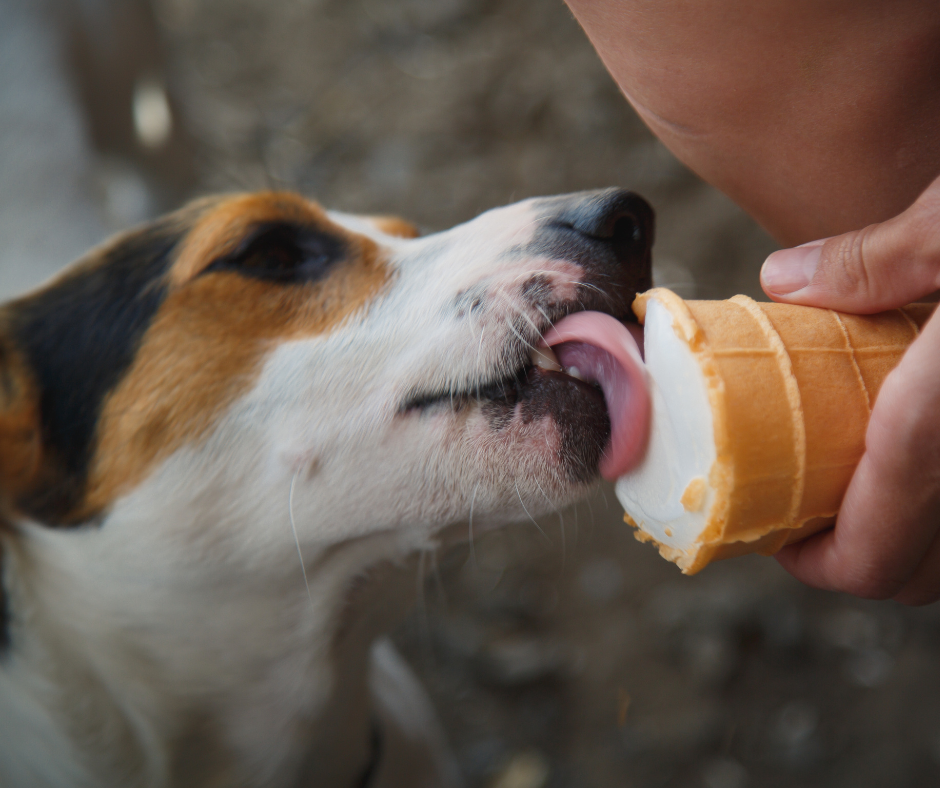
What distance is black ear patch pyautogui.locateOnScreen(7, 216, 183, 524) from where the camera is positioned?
1.05 meters

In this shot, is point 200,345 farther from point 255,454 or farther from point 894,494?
point 894,494

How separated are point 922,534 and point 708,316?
37cm

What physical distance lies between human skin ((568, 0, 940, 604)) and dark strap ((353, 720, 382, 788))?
89cm

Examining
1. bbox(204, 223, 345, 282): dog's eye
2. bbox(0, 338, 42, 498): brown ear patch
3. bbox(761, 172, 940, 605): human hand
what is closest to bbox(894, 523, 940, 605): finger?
bbox(761, 172, 940, 605): human hand

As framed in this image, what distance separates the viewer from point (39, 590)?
1068 mm

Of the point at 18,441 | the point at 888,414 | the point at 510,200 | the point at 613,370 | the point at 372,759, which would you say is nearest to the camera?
the point at 888,414

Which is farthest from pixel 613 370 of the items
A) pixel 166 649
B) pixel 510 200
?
pixel 510 200

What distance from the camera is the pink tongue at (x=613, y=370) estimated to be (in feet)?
2.63

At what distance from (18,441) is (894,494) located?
3.99 ft

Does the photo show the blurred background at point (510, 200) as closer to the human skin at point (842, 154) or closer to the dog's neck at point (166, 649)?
the human skin at point (842, 154)

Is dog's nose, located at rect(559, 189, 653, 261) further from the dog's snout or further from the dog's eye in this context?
the dog's eye

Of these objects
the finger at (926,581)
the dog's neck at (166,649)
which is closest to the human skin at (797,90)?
the finger at (926,581)

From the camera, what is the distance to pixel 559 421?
2.78 feet

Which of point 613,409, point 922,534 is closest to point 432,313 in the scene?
point 613,409
